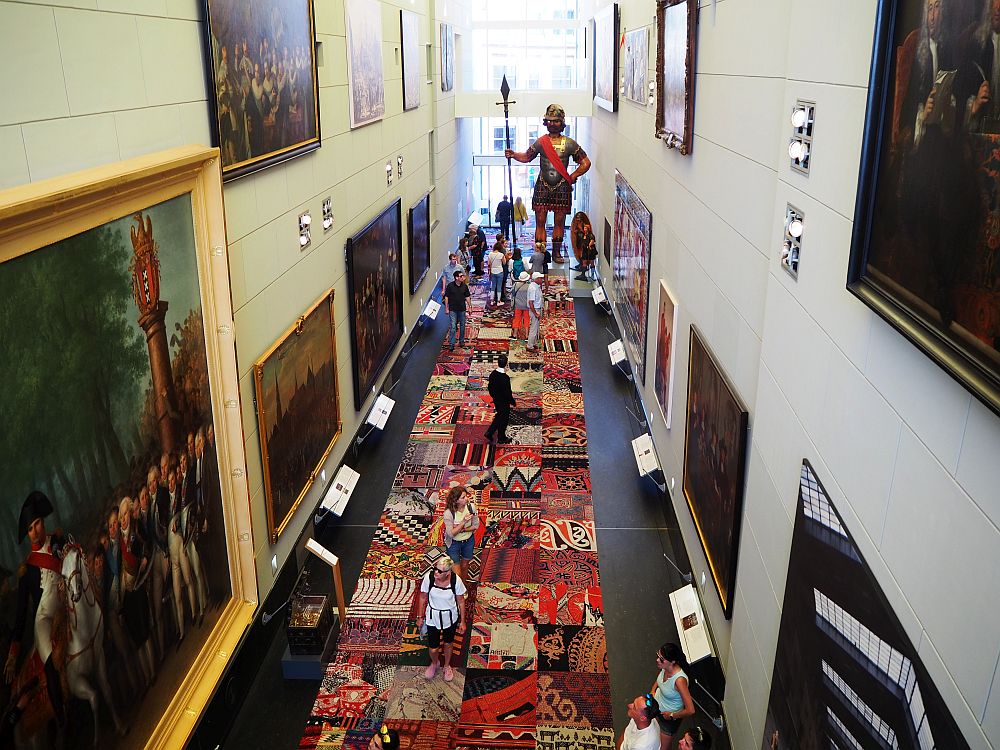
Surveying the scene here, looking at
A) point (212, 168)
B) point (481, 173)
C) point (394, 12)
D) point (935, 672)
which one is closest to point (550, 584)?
point (212, 168)

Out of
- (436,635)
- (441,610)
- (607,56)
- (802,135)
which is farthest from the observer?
(607,56)

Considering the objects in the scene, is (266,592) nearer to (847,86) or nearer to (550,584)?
(550,584)

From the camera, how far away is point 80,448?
13.4ft

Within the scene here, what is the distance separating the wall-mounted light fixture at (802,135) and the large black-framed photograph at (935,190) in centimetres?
119

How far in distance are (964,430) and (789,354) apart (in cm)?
226

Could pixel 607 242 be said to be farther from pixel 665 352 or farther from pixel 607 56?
pixel 665 352

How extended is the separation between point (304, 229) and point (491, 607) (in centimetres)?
442

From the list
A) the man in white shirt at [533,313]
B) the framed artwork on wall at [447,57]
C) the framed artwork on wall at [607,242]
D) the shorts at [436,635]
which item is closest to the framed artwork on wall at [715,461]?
the shorts at [436,635]

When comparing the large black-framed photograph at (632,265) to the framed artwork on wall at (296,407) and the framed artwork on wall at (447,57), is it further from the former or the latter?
the framed artwork on wall at (447,57)

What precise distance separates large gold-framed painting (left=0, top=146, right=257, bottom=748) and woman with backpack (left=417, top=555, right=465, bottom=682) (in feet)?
5.91

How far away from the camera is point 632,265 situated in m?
13.5

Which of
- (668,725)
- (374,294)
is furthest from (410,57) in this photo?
(668,725)

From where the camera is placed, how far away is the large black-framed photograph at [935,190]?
2.45 metres

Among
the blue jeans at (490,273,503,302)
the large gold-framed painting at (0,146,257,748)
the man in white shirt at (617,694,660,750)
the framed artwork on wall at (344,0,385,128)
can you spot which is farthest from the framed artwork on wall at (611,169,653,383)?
the large gold-framed painting at (0,146,257,748)
